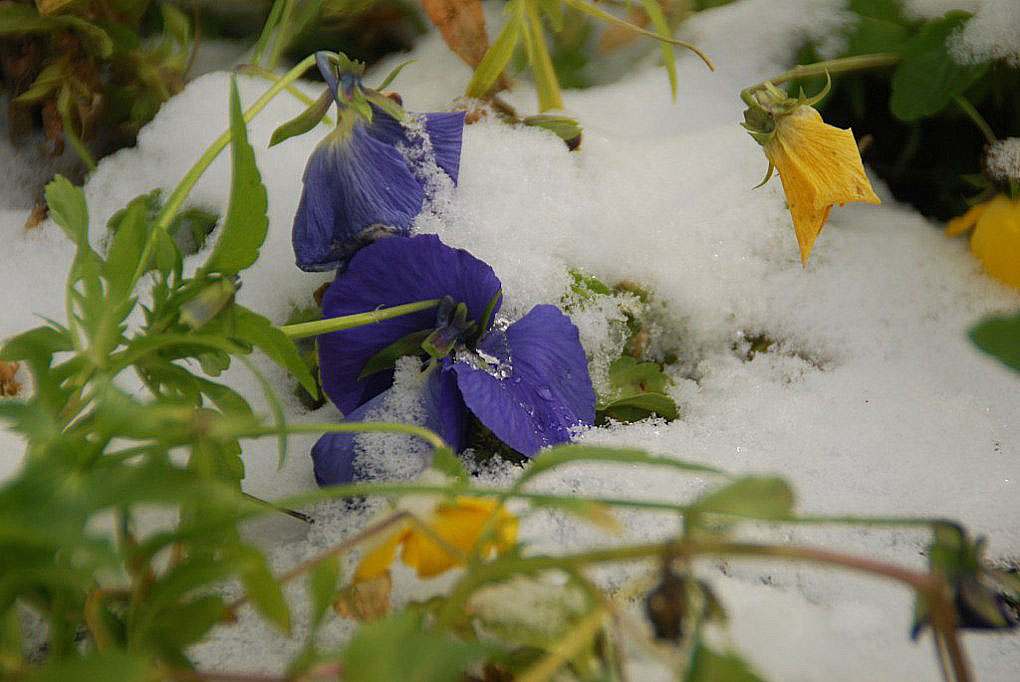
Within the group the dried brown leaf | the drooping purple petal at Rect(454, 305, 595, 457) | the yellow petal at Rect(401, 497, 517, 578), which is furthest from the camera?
the dried brown leaf

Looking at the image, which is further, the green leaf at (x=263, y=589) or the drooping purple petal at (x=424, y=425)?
the drooping purple petal at (x=424, y=425)

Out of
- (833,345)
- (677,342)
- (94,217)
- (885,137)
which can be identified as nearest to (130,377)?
(94,217)

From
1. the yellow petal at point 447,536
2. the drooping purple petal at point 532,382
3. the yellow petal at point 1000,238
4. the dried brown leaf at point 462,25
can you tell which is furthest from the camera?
the dried brown leaf at point 462,25

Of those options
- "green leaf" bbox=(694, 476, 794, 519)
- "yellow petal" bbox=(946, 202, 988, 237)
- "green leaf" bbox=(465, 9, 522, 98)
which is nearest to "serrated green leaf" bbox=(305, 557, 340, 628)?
"green leaf" bbox=(694, 476, 794, 519)

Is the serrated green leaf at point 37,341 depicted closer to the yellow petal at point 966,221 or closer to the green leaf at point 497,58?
the green leaf at point 497,58

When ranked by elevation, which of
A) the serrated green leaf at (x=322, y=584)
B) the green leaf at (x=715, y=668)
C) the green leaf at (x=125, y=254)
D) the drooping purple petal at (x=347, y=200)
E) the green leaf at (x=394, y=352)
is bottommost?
the green leaf at (x=394, y=352)

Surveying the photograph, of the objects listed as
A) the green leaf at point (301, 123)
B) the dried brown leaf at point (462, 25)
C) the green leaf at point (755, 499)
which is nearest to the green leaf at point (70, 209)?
the green leaf at point (301, 123)

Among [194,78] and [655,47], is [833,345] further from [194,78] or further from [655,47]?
[194,78]

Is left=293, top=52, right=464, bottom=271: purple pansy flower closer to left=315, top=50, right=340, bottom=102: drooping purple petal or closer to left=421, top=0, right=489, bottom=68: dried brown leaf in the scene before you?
left=315, top=50, right=340, bottom=102: drooping purple petal

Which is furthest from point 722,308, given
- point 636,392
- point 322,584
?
point 322,584
